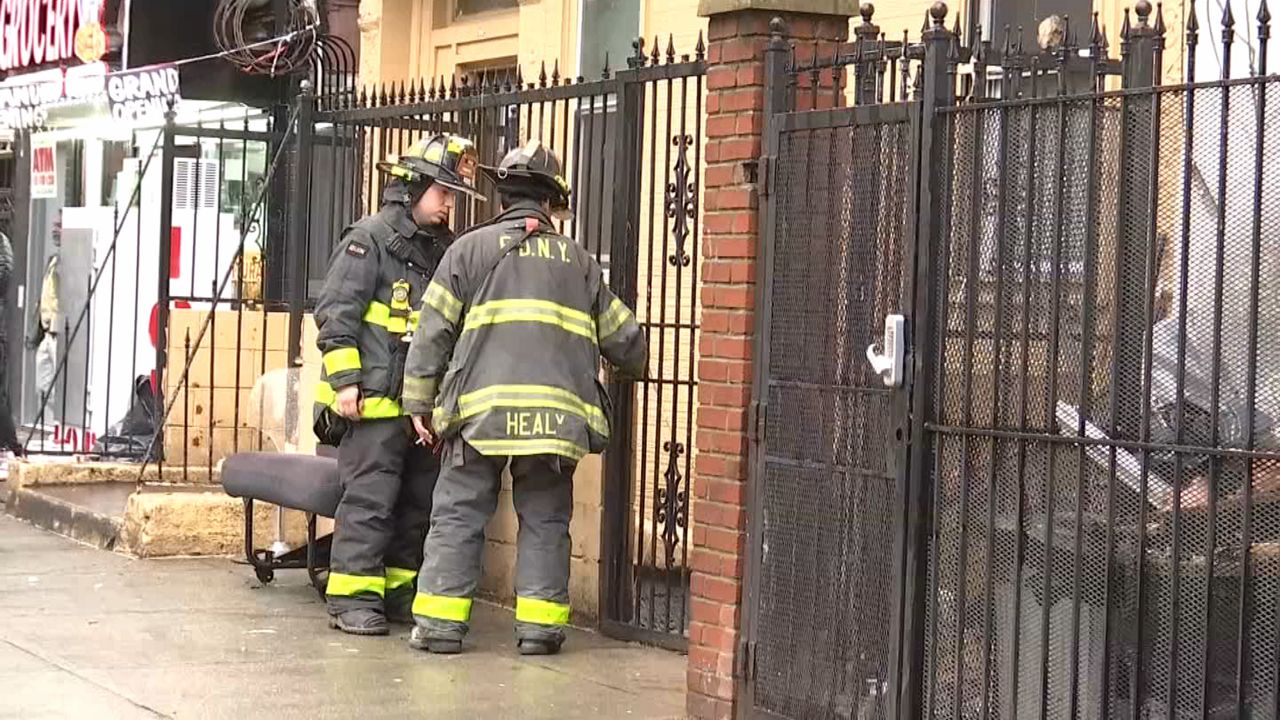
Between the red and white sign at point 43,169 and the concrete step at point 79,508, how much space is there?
5.22 m

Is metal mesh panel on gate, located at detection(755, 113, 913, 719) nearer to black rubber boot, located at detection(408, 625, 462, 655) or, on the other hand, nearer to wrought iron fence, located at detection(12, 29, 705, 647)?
wrought iron fence, located at detection(12, 29, 705, 647)

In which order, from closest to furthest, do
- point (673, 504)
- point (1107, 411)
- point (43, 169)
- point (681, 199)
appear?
1. point (1107, 411)
2. point (681, 199)
3. point (673, 504)
4. point (43, 169)

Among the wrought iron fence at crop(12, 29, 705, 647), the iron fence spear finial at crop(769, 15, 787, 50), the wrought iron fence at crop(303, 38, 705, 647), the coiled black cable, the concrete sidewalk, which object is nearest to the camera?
the iron fence spear finial at crop(769, 15, 787, 50)

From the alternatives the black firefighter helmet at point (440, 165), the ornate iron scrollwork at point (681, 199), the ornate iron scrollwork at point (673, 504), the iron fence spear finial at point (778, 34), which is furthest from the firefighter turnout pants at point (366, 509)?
the iron fence spear finial at point (778, 34)

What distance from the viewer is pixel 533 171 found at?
7500mm

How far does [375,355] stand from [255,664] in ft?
4.64

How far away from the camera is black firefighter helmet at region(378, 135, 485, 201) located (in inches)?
316

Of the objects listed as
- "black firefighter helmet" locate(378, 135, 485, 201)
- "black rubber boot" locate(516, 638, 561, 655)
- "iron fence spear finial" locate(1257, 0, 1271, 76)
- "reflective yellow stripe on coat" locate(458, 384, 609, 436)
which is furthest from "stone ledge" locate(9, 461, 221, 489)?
"iron fence spear finial" locate(1257, 0, 1271, 76)

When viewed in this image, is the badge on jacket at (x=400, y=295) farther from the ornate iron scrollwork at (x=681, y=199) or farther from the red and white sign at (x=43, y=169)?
the red and white sign at (x=43, y=169)

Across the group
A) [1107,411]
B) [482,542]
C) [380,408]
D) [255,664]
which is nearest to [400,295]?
[380,408]

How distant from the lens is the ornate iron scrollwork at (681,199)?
→ 7.55 meters

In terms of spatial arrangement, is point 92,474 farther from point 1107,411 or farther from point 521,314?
point 1107,411

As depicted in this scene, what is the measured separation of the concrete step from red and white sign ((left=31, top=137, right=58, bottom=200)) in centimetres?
522

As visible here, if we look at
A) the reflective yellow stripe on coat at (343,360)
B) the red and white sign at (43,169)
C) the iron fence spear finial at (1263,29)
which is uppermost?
the red and white sign at (43,169)
